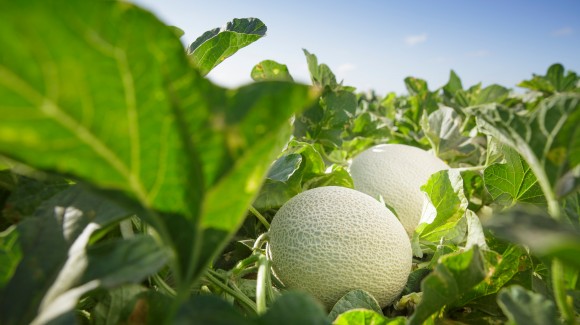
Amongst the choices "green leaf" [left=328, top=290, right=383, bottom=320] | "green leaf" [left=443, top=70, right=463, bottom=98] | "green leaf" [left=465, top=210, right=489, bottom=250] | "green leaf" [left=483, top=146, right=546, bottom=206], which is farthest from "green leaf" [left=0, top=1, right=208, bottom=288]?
"green leaf" [left=443, top=70, right=463, bottom=98]

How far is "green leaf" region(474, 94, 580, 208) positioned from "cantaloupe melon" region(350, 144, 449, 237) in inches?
29.6

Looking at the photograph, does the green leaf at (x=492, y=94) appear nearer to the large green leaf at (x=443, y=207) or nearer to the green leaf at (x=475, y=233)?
the large green leaf at (x=443, y=207)

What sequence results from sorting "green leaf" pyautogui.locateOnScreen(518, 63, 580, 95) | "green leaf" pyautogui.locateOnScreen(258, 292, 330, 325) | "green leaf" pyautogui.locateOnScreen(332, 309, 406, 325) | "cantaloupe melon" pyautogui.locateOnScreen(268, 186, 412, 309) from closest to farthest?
"green leaf" pyautogui.locateOnScreen(258, 292, 330, 325), "green leaf" pyautogui.locateOnScreen(332, 309, 406, 325), "cantaloupe melon" pyautogui.locateOnScreen(268, 186, 412, 309), "green leaf" pyautogui.locateOnScreen(518, 63, 580, 95)

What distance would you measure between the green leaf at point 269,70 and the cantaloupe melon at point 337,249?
783 millimetres

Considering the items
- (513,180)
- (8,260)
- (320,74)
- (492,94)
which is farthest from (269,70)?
(492,94)

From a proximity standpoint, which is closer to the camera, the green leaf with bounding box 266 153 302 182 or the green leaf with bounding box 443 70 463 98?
the green leaf with bounding box 266 153 302 182

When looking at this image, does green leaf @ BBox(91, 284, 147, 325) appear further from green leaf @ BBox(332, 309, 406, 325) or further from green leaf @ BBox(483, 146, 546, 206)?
green leaf @ BBox(483, 146, 546, 206)

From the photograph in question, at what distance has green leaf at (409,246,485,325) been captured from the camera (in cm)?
59

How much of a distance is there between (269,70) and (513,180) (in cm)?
103

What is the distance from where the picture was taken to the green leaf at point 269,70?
5.49ft

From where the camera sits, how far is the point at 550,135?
474 mm

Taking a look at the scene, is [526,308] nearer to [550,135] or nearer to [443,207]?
[550,135]

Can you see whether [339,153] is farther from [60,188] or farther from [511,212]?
[511,212]

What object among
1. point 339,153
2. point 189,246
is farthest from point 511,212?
point 339,153
